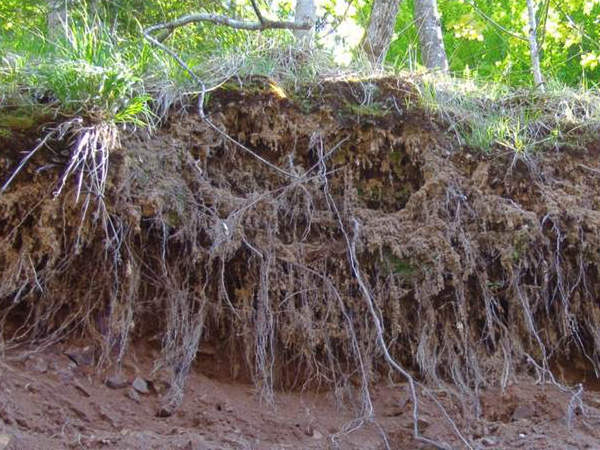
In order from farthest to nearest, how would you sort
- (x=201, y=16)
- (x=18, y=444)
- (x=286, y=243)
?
(x=201, y=16), (x=286, y=243), (x=18, y=444)

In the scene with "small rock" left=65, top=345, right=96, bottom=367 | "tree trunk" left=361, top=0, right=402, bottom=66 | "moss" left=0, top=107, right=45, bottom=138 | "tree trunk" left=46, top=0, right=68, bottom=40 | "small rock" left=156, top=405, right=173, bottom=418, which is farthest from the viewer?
"tree trunk" left=361, top=0, right=402, bottom=66

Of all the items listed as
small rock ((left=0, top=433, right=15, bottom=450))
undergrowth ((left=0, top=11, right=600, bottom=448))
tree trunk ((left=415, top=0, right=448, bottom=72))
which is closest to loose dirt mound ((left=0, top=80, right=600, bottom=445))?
undergrowth ((left=0, top=11, right=600, bottom=448))

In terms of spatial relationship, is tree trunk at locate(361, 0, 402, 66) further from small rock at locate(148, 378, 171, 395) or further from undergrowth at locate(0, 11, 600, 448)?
small rock at locate(148, 378, 171, 395)

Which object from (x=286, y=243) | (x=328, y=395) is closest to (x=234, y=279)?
(x=286, y=243)

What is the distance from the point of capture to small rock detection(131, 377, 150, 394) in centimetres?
243

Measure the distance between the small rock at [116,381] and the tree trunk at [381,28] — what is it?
3.47 m

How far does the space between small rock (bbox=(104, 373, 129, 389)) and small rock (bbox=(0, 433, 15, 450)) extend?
60 cm

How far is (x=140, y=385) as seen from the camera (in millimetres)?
2443

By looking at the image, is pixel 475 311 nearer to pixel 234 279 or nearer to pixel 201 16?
pixel 234 279

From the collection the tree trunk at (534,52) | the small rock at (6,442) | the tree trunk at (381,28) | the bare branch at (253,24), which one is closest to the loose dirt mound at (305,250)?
the bare branch at (253,24)

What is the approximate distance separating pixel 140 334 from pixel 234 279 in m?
0.50

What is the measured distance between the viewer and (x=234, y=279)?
Result: 9.20ft

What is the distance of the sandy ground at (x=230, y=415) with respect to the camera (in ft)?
6.74

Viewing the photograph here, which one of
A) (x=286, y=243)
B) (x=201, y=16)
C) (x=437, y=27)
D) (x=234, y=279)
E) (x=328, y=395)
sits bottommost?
(x=328, y=395)
